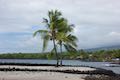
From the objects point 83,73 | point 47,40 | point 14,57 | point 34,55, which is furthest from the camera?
point 34,55

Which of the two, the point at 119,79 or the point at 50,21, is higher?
the point at 50,21

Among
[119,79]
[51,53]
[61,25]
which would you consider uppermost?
[61,25]

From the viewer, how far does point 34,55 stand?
164m

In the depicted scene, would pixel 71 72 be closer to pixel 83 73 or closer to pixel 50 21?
pixel 83 73

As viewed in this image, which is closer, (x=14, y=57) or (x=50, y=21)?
(x=50, y=21)

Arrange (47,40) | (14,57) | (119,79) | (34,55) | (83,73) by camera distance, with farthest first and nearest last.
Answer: (34,55) < (14,57) < (47,40) < (83,73) < (119,79)

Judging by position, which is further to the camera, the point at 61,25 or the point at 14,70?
the point at 61,25

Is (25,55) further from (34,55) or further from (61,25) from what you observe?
(61,25)

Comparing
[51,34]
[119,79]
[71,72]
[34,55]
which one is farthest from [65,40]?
[34,55]

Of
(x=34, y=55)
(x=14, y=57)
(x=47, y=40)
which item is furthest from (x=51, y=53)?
(x=34, y=55)

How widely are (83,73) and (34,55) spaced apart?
131 meters

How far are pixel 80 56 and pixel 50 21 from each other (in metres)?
109

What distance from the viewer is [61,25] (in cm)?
4741

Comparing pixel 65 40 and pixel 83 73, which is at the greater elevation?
pixel 65 40
